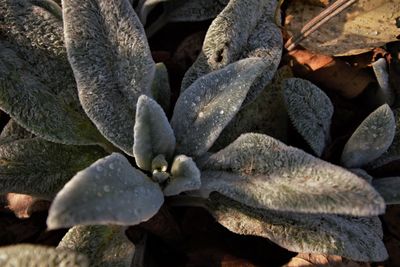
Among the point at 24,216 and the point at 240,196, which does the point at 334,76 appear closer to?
the point at 240,196

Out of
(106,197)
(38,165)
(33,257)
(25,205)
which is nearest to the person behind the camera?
(106,197)

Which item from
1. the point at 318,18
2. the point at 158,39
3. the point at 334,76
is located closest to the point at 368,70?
the point at 334,76

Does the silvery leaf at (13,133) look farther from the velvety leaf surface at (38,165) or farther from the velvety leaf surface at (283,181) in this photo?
the velvety leaf surface at (283,181)

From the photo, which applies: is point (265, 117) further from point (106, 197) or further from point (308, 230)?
point (106, 197)

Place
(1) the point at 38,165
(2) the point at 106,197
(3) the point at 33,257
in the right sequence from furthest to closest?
(1) the point at 38,165
(3) the point at 33,257
(2) the point at 106,197

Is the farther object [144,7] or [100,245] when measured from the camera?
[144,7]

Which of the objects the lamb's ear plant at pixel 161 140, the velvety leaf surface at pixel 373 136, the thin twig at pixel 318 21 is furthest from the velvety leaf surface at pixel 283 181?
the thin twig at pixel 318 21

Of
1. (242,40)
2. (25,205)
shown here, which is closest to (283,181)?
(242,40)

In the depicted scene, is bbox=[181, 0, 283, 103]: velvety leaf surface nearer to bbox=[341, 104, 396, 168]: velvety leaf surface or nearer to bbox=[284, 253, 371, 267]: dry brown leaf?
bbox=[341, 104, 396, 168]: velvety leaf surface
